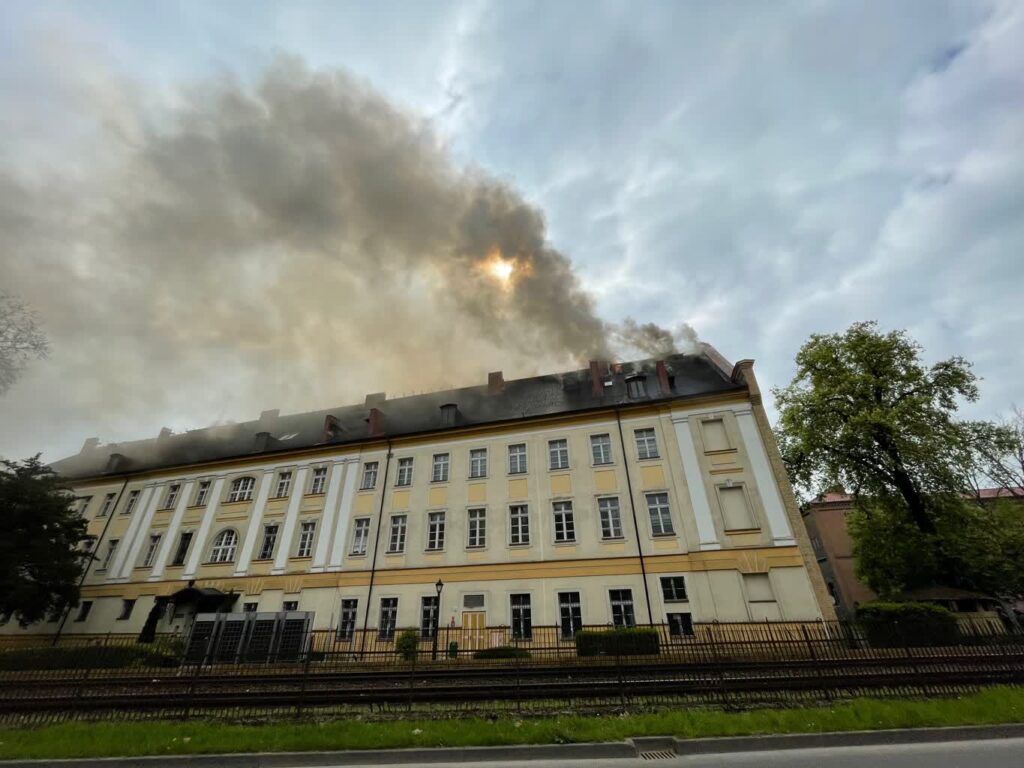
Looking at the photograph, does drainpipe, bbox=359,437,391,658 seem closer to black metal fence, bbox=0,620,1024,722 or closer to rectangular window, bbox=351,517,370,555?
rectangular window, bbox=351,517,370,555

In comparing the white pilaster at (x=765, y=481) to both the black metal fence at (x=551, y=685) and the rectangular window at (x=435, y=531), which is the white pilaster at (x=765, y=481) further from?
the rectangular window at (x=435, y=531)

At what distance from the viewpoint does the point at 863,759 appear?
6363 mm

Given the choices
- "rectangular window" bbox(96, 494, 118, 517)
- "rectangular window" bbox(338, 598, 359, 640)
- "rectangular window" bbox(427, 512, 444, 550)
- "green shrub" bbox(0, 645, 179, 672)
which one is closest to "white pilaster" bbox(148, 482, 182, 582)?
"rectangular window" bbox(96, 494, 118, 517)

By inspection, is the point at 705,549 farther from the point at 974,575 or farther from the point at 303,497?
the point at 303,497

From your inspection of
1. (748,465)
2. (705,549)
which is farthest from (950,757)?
(748,465)

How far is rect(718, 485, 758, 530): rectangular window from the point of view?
64.3 feet

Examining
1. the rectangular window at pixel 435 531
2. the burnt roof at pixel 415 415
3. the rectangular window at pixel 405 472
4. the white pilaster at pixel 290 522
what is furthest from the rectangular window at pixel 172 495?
the rectangular window at pixel 435 531

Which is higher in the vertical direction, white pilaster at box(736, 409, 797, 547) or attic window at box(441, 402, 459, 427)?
attic window at box(441, 402, 459, 427)

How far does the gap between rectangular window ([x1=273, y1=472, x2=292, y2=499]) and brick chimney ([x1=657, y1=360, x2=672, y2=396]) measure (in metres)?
21.9

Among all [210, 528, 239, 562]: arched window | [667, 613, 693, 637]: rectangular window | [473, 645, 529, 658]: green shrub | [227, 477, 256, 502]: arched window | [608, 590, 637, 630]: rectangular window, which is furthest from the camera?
[227, 477, 256, 502]: arched window

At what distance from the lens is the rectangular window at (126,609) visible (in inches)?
977

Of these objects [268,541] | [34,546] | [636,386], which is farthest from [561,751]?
[34,546]

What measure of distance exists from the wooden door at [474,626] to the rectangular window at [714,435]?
1299 centimetres

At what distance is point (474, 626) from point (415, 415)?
13625 millimetres
